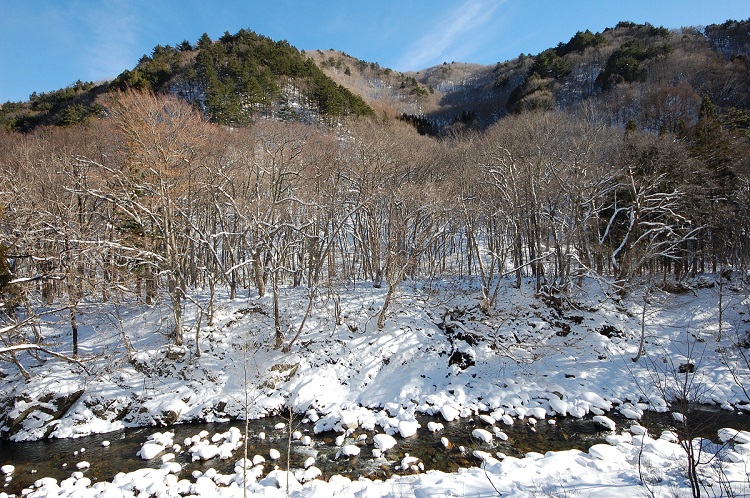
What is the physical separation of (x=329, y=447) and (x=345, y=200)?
1387 cm

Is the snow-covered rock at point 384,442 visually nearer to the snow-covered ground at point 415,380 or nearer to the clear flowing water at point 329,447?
the snow-covered ground at point 415,380

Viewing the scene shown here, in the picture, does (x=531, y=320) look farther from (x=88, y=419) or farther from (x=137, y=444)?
(x=88, y=419)

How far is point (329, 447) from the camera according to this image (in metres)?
11.2

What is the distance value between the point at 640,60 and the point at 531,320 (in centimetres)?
5041

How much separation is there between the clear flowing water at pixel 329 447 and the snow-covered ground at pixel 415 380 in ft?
1.17

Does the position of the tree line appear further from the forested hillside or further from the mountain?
the forested hillside

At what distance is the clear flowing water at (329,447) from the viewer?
9.89 metres

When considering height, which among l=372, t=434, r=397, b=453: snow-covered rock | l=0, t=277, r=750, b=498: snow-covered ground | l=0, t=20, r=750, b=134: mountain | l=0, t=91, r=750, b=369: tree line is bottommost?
l=372, t=434, r=397, b=453: snow-covered rock

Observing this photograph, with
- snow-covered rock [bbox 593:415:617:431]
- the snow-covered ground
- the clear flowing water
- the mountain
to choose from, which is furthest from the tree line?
the mountain

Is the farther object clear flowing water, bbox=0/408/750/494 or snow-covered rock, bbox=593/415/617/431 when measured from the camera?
snow-covered rock, bbox=593/415/617/431

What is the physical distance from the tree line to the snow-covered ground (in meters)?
1.25

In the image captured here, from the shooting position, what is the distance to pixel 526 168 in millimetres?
20531

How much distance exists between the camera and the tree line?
15766 mm

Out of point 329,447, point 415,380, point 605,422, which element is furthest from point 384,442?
point 605,422
